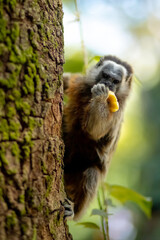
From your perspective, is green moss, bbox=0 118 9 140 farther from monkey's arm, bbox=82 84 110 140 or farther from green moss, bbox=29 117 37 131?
monkey's arm, bbox=82 84 110 140

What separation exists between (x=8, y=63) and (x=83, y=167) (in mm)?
2234

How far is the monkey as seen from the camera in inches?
136

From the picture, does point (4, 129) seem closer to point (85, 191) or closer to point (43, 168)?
point (43, 168)

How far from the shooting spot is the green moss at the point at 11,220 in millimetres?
1633

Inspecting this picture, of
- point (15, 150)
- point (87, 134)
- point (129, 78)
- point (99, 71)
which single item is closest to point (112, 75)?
point (99, 71)

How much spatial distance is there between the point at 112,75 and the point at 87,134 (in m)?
0.89

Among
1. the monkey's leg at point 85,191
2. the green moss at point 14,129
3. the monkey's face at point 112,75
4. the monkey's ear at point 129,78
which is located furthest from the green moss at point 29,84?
the monkey's ear at point 129,78

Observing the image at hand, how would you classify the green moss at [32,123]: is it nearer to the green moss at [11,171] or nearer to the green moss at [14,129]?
the green moss at [14,129]

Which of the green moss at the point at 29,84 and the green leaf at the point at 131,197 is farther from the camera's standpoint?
the green leaf at the point at 131,197

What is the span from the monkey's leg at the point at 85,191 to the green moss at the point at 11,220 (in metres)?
1.94

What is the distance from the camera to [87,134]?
357cm

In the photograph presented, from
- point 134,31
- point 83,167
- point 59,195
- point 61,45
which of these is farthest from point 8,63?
point 134,31

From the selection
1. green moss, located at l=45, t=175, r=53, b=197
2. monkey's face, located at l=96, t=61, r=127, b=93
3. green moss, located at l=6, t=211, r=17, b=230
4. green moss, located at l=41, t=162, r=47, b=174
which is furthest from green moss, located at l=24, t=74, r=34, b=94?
monkey's face, located at l=96, t=61, r=127, b=93

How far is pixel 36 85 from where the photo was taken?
1920 mm
